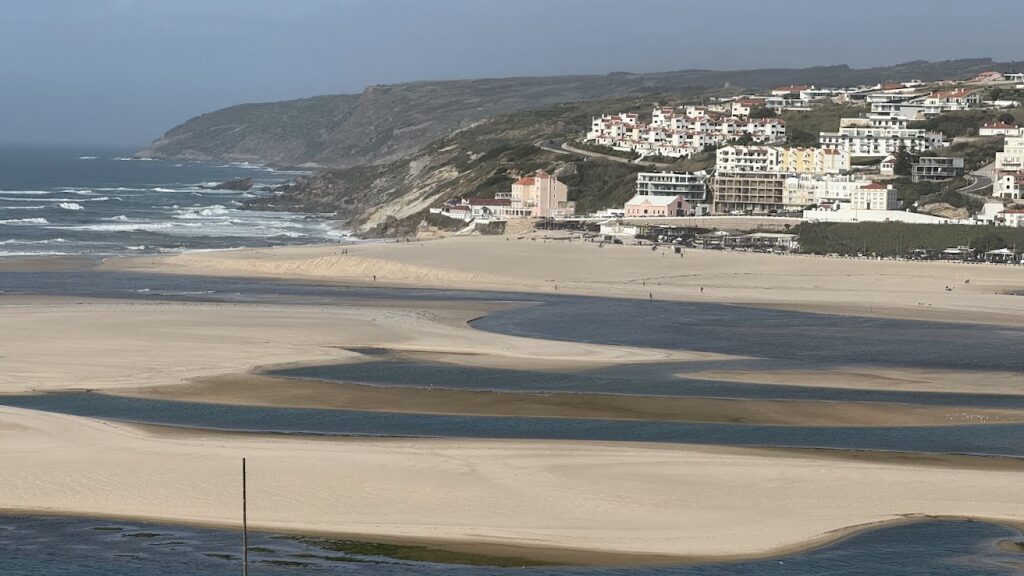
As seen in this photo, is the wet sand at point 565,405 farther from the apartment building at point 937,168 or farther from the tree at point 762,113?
the tree at point 762,113

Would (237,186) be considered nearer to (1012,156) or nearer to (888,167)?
(888,167)

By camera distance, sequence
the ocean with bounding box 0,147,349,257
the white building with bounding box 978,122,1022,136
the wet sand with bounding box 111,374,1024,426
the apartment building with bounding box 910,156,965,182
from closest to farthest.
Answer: the wet sand with bounding box 111,374,1024,426, the ocean with bounding box 0,147,349,257, the apartment building with bounding box 910,156,965,182, the white building with bounding box 978,122,1022,136

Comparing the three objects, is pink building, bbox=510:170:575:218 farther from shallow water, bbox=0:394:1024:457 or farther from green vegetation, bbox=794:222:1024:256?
shallow water, bbox=0:394:1024:457

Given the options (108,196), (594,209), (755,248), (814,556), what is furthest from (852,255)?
(108,196)

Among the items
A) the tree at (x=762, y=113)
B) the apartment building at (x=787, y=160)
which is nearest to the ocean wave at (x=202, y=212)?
the apartment building at (x=787, y=160)

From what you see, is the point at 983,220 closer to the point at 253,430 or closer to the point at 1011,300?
the point at 1011,300

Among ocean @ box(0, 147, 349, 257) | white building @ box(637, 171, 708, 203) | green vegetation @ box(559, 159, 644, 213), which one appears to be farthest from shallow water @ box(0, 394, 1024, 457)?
green vegetation @ box(559, 159, 644, 213)
